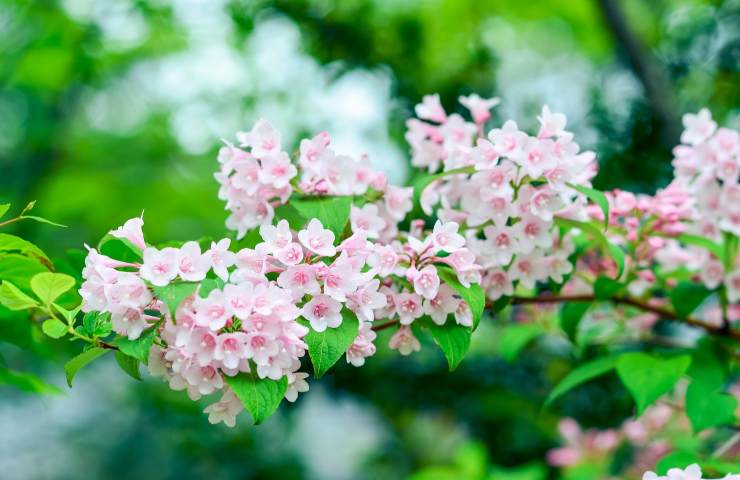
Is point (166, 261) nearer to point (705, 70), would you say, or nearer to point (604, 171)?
point (604, 171)

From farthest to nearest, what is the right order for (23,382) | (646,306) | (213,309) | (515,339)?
(515,339) → (646,306) → (23,382) → (213,309)

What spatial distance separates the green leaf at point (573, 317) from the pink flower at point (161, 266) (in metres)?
0.91

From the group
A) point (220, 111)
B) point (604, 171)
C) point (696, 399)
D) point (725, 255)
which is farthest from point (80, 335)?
point (220, 111)

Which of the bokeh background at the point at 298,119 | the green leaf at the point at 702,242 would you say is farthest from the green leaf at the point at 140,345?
the green leaf at the point at 702,242

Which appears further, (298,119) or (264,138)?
(298,119)

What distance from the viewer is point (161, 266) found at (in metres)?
0.94

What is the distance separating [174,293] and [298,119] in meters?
4.69

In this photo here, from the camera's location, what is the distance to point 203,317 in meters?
0.90

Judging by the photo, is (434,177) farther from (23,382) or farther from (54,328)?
(23,382)

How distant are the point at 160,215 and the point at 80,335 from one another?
11.7 ft

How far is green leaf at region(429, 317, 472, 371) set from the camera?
1108mm

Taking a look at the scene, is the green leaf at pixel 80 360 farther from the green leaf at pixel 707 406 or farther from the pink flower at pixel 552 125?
the green leaf at pixel 707 406

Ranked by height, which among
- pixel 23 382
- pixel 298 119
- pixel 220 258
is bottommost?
pixel 298 119

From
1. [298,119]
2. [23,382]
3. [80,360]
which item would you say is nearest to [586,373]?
[80,360]
